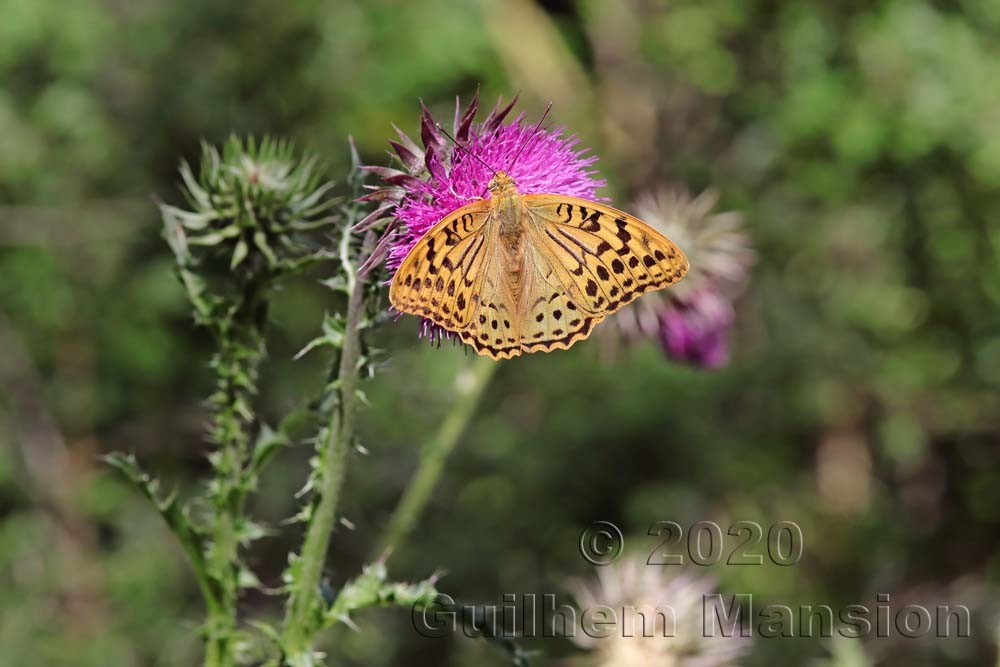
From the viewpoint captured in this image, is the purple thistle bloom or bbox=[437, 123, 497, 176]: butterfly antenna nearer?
bbox=[437, 123, 497, 176]: butterfly antenna

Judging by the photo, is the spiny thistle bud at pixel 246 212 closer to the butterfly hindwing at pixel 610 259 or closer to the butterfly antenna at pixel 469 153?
the butterfly antenna at pixel 469 153

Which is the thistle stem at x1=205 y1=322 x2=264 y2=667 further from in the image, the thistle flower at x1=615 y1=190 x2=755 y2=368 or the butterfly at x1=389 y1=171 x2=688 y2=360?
the thistle flower at x1=615 y1=190 x2=755 y2=368

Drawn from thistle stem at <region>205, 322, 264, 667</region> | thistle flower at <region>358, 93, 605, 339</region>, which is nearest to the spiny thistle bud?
thistle stem at <region>205, 322, 264, 667</region>

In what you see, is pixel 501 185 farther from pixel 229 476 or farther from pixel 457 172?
pixel 229 476

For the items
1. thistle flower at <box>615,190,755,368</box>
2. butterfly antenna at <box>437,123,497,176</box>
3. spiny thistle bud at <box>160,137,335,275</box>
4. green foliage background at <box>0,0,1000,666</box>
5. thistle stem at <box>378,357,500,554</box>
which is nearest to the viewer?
butterfly antenna at <box>437,123,497,176</box>

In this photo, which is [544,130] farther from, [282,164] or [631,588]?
[631,588]

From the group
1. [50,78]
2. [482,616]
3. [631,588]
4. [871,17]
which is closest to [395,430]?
[631,588]

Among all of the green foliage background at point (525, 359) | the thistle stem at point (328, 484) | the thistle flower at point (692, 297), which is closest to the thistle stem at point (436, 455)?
the thistle flower at point (692, 297)
